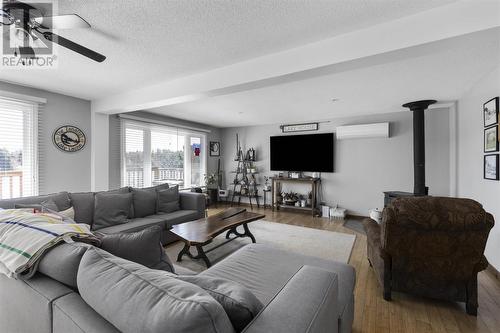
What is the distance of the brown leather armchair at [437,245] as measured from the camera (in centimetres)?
169

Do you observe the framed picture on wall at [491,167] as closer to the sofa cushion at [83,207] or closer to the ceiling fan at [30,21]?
the ceiling fan at [30,21]

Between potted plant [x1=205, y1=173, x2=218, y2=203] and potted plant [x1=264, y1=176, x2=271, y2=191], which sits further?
potted plant [x1=205, y1=173, x2=218, y2=203]

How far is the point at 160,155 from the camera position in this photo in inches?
209

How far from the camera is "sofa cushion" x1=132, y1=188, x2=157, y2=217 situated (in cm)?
333

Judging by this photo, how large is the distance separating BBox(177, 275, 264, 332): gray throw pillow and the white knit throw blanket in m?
0.80

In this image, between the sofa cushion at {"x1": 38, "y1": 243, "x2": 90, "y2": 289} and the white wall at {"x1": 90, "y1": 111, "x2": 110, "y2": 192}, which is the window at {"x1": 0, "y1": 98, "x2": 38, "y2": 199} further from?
the sofa cushion at {"x1": 38, "y1": 243, "x2": 90, "y2": 289}

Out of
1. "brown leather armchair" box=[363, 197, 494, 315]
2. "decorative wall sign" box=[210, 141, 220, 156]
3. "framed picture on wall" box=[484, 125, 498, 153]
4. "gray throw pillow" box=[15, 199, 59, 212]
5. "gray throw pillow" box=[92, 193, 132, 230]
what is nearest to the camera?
"brown leather armchair" box=[363, 197, 494, 315]

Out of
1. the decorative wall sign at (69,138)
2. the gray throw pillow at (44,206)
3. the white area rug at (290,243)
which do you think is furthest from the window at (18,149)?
the white area rug at (290,243)

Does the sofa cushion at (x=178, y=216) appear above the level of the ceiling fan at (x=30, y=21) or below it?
below

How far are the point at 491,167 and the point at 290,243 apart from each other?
255 centimetres

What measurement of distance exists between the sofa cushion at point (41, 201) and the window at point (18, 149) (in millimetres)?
1093

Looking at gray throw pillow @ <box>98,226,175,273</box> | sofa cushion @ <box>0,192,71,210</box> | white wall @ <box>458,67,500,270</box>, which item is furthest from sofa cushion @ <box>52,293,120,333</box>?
white wall @ <box>458,67,500,270</box>

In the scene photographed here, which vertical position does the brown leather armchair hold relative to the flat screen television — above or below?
below

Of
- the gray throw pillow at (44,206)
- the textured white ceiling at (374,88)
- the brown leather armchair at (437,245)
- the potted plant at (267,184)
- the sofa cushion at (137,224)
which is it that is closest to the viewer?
the brown leather armchair at (437,245)
